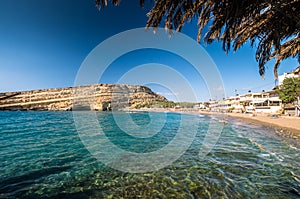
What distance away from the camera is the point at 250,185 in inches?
135

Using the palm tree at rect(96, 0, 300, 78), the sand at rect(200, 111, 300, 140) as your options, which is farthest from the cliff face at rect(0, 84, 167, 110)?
the palm tree at rect(96, 0, 300, 78)

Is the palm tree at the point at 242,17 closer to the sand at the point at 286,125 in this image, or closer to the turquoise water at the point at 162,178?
the turquoise water at the point at 162,178

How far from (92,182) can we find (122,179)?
0.74 meters

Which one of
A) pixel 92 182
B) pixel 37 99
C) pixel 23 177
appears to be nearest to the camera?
pixel 92 182

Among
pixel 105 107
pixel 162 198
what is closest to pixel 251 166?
pixel 162 198

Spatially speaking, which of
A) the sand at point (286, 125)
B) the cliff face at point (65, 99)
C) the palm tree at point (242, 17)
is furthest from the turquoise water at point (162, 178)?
the cliff face at point (65, 99)

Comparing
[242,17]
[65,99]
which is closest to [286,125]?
[242,17]

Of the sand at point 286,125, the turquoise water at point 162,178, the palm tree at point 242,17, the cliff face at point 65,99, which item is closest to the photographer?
the palm tree at point 242,17

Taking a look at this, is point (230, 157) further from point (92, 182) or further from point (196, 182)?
point (92, 182)

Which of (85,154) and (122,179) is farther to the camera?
(85,154)

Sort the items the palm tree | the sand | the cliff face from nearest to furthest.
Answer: the palm tree → the sand → the cliff face

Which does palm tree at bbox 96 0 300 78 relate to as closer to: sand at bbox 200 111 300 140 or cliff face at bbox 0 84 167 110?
sand at bbox 200 111 300 140

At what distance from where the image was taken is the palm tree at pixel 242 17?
208 cm

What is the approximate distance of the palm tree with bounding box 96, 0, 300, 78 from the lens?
2.08 m
